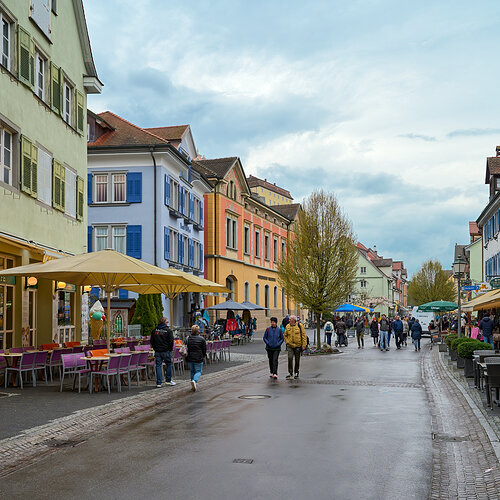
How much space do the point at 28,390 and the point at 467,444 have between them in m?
9.87

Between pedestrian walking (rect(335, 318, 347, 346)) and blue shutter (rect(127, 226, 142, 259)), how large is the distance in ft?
38.6

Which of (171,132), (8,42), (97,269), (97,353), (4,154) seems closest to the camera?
(97,269)

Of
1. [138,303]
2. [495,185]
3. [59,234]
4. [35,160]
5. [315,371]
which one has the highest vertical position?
[495,185]

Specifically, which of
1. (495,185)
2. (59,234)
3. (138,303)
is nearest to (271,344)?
(59,234)

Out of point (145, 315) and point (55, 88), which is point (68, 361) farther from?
point (145, 315)

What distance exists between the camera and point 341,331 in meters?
38.5

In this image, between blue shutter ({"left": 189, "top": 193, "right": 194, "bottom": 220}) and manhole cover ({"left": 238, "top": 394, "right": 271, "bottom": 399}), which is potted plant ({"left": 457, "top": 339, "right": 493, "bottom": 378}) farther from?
blue shutter ({"left": 189, "top": 193, "right": 194, "bottom": 220})

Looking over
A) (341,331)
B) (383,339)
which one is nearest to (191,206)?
(341,331)

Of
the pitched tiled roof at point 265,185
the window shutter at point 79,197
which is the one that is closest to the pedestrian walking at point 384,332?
the window shutter at point 79,197

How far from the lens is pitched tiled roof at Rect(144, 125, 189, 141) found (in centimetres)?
4397

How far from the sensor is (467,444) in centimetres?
952

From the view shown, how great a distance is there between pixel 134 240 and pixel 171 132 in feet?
29.3

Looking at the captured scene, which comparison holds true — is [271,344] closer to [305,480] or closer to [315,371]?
[315,371]

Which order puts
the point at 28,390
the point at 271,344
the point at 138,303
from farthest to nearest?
the point at 138,303 < the point at 271,344 < the point at 28,390
